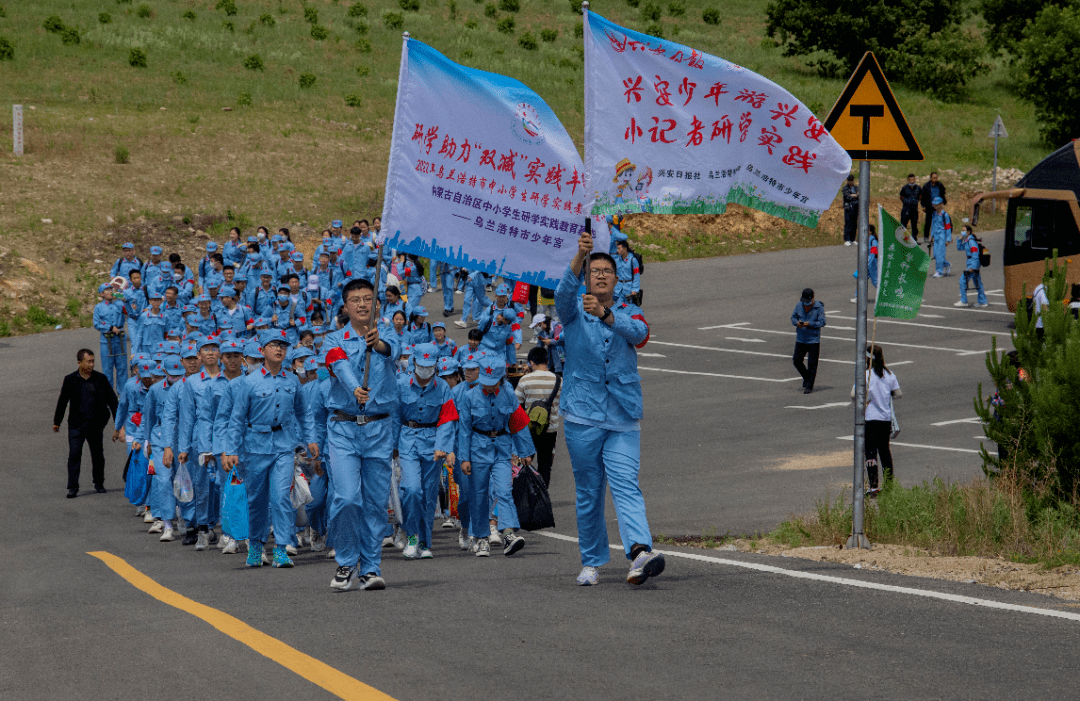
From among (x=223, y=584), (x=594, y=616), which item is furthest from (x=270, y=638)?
(x=223, y=584)

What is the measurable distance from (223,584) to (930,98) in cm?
5952

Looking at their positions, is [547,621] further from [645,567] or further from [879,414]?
[879,414]

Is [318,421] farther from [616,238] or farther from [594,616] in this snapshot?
[616,238]

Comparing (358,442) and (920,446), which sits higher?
(358,442)

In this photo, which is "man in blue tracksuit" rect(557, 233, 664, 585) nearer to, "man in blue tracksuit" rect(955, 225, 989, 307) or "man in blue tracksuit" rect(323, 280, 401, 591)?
"man in blue tracksuit" rect(323, 280, 401, 591)

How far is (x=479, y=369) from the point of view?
1250 cm

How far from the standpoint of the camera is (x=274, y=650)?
753 cm

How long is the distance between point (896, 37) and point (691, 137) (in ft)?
203

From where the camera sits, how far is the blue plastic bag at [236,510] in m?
12.1

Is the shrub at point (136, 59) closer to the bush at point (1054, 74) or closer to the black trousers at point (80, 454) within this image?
the bush at point (1054, 74)

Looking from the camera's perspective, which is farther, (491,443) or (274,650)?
(491,443)

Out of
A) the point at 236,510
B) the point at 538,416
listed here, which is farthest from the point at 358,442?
the point at 538,416

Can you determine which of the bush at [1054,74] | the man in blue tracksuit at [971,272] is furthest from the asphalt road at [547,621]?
the bush at [1054,74]

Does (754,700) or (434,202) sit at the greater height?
(434,202)
